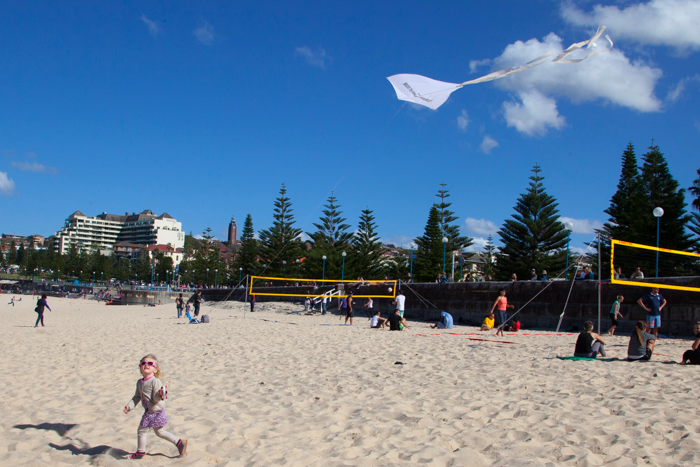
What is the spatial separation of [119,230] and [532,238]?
138984mm

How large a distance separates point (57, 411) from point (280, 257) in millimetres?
46414

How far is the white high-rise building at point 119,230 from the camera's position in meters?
135

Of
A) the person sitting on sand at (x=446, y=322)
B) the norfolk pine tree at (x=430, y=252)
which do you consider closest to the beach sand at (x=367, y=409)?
the person sitting on sand at (x=446, y=322)

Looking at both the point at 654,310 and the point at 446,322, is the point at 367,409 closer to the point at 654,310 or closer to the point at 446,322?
the point at 654,310

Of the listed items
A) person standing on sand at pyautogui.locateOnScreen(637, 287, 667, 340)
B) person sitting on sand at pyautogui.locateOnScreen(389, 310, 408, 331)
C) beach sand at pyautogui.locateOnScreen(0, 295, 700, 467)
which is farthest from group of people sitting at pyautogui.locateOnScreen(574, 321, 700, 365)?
person sitting on sand at pyautogui.locateOnScreen(389, 310, 408, 331)

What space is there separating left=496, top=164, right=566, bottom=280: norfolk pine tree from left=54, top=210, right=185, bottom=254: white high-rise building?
115077mm

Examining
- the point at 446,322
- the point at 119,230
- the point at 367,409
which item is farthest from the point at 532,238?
the point at 119,230

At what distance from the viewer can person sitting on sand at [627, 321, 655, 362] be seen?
680 centimetres

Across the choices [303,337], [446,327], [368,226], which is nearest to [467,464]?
[303,337]

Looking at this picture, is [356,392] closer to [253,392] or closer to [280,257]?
[253,392]

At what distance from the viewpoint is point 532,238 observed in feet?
111

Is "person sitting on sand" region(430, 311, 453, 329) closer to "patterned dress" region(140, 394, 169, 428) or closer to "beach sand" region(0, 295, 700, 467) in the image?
"beach sand" region(0, 295, 700, 467)

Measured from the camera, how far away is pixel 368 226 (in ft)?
154

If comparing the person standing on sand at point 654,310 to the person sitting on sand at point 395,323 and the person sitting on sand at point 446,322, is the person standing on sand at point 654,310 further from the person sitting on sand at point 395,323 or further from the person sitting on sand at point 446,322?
the person sitting on sand at point 395,323
